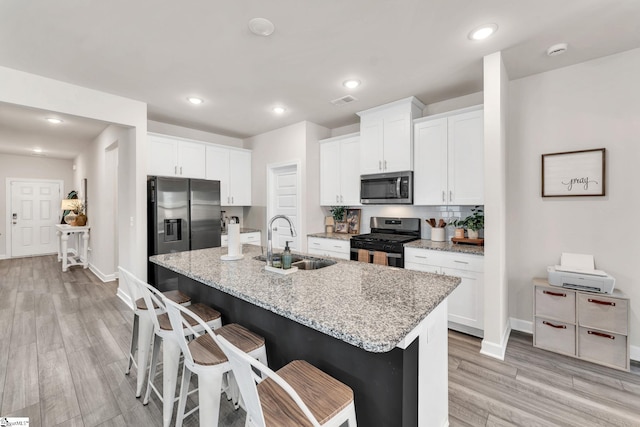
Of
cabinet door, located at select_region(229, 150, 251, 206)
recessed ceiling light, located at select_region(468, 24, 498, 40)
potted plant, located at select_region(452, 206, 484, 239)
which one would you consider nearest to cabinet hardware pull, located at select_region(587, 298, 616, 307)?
potted plant, located at select_region(452, 206, 484, 239)

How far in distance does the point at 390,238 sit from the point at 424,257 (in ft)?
1.81

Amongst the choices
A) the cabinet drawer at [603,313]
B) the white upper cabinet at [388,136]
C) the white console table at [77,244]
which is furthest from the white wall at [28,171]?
the cabinet drawer at [603,313]

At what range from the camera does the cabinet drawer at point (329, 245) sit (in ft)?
12.4

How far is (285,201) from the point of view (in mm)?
4625

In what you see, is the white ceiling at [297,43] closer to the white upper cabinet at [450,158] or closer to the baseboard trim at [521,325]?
the white upper cabinet at [450,158]

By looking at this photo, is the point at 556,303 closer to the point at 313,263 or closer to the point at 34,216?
the point at 313,263

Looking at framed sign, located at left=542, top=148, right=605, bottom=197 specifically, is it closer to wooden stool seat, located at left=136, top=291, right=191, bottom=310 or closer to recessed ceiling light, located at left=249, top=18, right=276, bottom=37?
recessed ceiling light, located at left=249, top=18, right=276, bottom=37

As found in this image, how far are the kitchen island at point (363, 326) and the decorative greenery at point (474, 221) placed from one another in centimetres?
167

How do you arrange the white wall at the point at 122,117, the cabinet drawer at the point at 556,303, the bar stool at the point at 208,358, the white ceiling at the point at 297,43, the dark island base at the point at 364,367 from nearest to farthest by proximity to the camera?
the dark island base at the point at 364,367, the bar stool at the point at 208,358, the white ceiling at the point at 297,43, the cabinet drawer at the point at 556,303, the white wall at the point at 122,117

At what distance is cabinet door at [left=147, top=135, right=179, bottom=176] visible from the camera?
3.90 m

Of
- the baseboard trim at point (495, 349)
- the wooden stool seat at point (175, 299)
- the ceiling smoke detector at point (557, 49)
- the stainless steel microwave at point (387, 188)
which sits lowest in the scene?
the baseboard trim at point (495, 349)

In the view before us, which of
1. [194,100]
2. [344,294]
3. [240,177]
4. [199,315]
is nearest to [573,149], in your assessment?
[344,294]

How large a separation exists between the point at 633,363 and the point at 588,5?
9.41ft

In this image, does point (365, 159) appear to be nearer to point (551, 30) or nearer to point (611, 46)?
point (551, 30)
